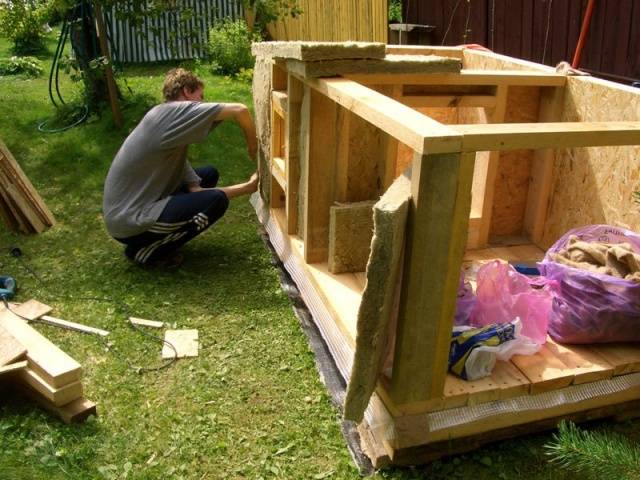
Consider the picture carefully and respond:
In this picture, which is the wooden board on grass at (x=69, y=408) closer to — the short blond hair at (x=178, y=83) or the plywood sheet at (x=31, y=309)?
the plywood sheet at (x=31, y=309)

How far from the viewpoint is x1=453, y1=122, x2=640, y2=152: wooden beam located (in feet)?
7.59

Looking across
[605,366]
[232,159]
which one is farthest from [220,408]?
[232,159]

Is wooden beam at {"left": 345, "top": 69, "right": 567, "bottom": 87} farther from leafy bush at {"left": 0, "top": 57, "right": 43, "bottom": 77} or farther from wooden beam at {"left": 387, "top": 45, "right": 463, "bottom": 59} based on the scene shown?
leafy bush at {"left": 0, "top": 57, "right": 43, "bottom": 77}

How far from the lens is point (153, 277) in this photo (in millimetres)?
4652

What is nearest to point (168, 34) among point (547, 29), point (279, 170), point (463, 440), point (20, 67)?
point (20, 67)

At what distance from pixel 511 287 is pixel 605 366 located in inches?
23.1

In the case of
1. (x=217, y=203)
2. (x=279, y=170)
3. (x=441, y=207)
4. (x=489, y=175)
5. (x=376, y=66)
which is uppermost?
(x=376, y=66)

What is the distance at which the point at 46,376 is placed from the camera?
3.02 meters

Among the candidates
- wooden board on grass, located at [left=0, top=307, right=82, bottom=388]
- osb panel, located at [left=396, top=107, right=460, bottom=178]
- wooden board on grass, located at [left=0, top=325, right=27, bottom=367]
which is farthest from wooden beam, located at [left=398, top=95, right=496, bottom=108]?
wooden board on grass, located at [left=0, top=325, right=27, bottom=367]

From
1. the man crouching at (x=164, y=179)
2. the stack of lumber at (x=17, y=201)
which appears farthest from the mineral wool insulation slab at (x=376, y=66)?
the stack of lumber at (x=17, y=201)

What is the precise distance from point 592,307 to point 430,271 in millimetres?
1046

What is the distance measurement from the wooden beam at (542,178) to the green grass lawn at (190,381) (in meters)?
1.93

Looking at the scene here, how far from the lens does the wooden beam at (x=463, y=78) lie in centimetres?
385

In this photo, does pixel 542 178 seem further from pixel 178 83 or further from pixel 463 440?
pixel 178 83
